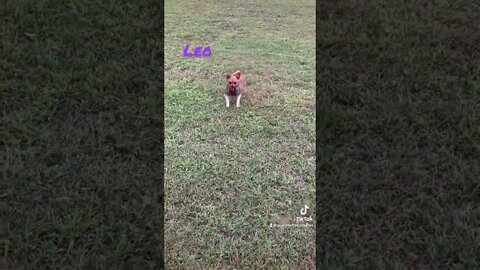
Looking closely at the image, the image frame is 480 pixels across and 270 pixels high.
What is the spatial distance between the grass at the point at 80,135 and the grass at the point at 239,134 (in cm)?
28

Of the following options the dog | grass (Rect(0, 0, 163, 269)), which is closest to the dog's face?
the dog

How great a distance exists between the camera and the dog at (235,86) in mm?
2541

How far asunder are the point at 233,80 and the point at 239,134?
0.26m

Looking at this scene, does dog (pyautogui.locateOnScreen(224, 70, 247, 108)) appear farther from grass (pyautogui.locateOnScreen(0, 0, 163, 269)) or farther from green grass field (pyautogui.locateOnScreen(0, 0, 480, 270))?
grass (pyautogui.locateOnScreen(0, 0, 163, 269))

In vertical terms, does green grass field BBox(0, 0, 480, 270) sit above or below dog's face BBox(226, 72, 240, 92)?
below

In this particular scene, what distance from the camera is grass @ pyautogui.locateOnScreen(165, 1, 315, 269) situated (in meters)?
2.51

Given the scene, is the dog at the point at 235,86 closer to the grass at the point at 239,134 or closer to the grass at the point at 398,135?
the grass at the point at 239,134

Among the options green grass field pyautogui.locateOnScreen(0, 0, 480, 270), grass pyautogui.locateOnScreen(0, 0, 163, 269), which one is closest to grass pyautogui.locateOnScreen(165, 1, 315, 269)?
green grass field pyautogui.locateOnScreen(0, 0, 480, 270)

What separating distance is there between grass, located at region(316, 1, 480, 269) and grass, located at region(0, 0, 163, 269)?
0.87 m

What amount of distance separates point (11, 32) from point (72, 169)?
1.36m

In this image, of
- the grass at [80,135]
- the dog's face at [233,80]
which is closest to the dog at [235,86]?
the dog's face at [233,80]

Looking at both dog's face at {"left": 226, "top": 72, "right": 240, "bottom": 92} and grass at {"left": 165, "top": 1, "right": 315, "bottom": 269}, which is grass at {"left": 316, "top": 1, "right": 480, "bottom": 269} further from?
dog's face at {"left": 226, "top": 72, "right": 240, "bottom": 92}

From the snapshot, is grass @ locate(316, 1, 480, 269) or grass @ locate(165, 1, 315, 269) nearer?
grass @ locate(165, 1, 315, 269)

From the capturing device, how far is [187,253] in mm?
2432
